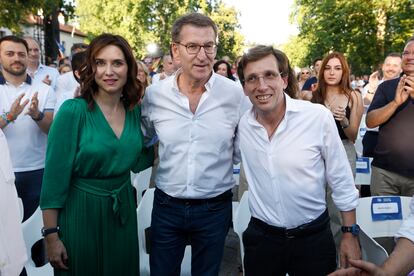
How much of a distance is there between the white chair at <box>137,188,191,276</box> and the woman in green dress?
1.82 ft

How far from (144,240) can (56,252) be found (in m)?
0.96

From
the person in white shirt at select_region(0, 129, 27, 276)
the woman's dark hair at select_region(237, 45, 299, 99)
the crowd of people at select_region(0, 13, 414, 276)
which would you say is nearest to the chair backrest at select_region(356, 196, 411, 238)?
the crowd of people at select_region(0, 13, 414, 276)

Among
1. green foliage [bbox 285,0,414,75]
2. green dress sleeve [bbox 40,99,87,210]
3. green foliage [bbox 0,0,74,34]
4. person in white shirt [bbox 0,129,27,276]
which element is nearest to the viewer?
person in white shirt [bbox 0,129,27,276]

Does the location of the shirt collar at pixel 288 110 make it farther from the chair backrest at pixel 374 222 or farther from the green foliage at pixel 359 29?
the green foliage at pixel 359 29

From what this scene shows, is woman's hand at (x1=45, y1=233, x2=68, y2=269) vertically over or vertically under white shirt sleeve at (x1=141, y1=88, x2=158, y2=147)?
under

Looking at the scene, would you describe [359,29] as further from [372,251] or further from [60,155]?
[60,155]

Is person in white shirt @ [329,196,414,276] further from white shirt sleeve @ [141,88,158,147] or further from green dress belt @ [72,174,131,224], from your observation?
white shirt sleeve @ [141,88,158,147]

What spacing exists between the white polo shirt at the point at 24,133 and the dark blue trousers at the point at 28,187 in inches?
2.0

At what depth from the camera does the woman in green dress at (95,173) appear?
82.7 inches

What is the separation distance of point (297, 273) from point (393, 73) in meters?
4.24

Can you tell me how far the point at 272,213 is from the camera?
86.4 inches

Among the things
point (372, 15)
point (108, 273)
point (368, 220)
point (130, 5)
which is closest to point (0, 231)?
point (108, 273)

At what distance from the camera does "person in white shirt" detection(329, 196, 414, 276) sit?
157 cm

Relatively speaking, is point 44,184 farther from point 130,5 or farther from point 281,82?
point 130,5
